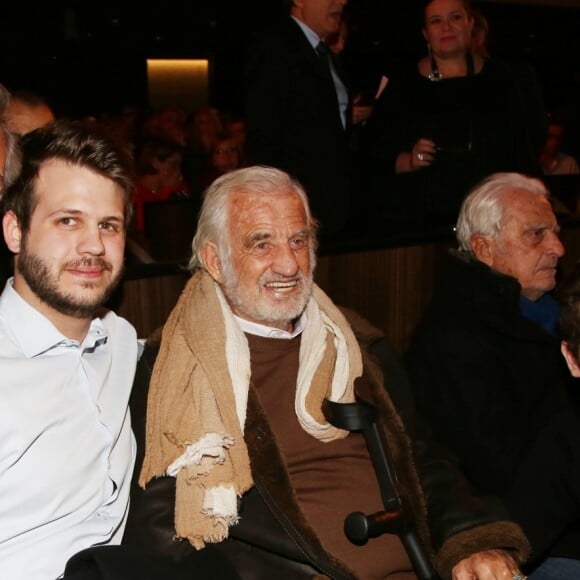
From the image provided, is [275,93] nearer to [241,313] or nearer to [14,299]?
[241,313]

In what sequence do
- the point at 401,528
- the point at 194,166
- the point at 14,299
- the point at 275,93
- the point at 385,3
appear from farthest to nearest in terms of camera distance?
the point at 385,3
the point at 194,166
the point at 275,93
the point at 14,299
the point at 401,528

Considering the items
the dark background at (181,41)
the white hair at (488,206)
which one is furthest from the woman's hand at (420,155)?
the dark background at (181,41)

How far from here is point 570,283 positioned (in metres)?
1.98

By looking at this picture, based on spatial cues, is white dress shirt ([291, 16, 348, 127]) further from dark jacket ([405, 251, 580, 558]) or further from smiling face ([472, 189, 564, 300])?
dark jacket ([405, 251, 580, 558])

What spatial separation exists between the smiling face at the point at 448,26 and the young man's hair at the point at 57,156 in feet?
6.68

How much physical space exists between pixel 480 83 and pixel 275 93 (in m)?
0.96

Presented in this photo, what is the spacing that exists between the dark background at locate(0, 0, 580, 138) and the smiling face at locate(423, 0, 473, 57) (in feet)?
18.0

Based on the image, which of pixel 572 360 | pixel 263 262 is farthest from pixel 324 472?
pixel 572 360

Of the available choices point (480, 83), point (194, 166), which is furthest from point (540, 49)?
point (480, 83)

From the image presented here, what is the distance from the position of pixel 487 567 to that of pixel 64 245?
1.28 meters

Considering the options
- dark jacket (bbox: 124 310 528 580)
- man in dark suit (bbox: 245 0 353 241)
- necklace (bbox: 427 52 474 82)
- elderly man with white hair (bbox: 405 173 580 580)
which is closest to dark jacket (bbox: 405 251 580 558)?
elderly man with white hair (bbox: 405 173 580 580)

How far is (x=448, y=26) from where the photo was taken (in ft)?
11.7

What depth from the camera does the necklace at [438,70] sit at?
143 inches

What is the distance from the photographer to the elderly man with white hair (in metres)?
2.16
